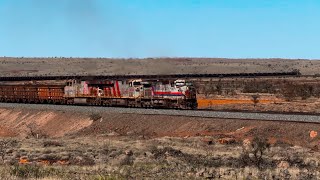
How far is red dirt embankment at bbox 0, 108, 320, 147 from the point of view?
92.4ft

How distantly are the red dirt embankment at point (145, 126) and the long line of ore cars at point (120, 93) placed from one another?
576cm

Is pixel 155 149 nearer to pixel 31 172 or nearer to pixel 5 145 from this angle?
pixel 31 172

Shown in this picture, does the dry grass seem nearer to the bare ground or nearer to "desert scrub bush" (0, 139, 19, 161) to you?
the bare ground

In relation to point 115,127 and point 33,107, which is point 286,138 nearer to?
point 115,127

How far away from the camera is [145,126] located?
34.7 meters

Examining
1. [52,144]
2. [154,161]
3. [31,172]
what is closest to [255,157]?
[154,161]

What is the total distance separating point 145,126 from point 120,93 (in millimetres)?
12827

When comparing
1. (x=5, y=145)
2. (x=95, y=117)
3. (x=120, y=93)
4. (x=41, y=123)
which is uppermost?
(x=120, y=93)

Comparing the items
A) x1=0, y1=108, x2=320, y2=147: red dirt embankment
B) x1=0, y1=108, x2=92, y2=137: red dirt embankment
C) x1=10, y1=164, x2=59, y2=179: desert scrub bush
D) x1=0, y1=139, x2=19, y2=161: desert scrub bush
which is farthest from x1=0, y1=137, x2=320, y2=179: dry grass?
x1=0, y1=108, x2=92, y2=137: red dirt embankment

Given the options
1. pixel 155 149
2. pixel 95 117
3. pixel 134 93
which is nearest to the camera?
pixel 155 149

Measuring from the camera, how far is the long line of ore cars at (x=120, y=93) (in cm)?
4281

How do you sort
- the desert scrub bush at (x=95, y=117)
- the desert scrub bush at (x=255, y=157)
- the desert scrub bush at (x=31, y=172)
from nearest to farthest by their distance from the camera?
the desert scrub bush at (x=31, y=172) → the desert scrub bush at (x=255, y=157) → the desert scrub bush at (x=95, y=117)

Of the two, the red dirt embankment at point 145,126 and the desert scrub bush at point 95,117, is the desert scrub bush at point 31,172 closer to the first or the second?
the red dirt embankment at point 145,126

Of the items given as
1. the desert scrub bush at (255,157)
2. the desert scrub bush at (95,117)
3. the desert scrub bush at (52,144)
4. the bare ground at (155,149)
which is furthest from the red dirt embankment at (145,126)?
the desert scrub bush at (52,144)
